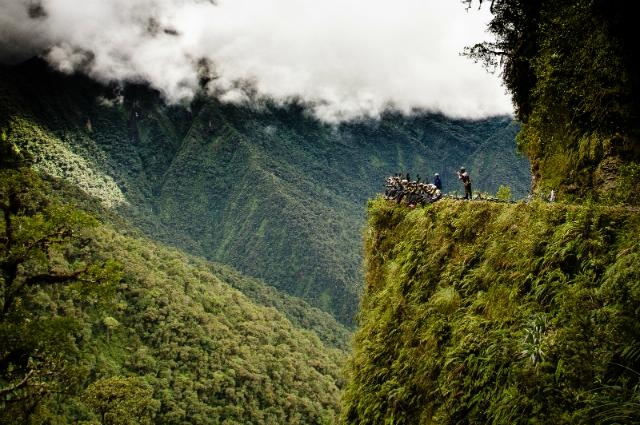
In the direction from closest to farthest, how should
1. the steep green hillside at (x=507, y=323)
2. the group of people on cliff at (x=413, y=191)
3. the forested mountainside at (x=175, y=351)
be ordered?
the steep green hillside at (x=507, y=323), the group of people on cliff at (x=413, y=191), the forested mountainside at (x=175, y=351)

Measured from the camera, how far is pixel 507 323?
24.3ft

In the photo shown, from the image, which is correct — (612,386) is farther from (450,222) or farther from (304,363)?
(304,363)

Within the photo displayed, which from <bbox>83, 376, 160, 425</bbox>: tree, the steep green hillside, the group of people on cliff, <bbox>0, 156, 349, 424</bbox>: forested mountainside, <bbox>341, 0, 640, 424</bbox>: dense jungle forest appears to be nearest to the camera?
the steep green hillside

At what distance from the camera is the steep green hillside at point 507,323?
5.43 metres

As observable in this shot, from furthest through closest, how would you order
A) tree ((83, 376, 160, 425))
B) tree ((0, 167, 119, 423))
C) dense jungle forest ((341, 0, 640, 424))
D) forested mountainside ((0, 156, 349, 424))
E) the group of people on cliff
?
forested mountainside ((0, 156, 349, 424)) < tree ((83, 376, 160, 425)) < the group of people on cliff < tree ((0, 167, 119, 423)) < dense jungle forest ((341, 0, 640, 424))

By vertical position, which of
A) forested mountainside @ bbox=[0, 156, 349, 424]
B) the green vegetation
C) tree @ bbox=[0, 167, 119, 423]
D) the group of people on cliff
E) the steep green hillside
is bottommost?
forested mountainside @ bbox=[0, 156, 349, 424]

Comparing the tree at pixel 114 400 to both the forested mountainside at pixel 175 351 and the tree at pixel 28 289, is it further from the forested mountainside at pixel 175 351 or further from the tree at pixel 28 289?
the tree at pixel 28 289

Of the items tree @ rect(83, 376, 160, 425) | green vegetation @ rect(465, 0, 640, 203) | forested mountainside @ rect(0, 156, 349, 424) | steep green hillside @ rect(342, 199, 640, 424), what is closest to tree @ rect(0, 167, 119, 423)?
steep green hillside @ rect(342, 199, 640, 424)

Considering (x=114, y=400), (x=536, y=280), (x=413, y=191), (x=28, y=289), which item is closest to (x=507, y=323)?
(x=536, y=280)

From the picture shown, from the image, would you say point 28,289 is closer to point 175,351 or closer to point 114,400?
point 114,400

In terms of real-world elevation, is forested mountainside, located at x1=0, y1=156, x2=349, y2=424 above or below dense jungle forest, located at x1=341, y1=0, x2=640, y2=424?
below

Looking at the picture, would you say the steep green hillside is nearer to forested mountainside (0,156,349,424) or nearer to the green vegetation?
the green vegetation

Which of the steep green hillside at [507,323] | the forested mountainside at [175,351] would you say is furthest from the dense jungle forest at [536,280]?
the forested mountainside at [175,351]

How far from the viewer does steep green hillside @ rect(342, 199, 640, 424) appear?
214 inches
